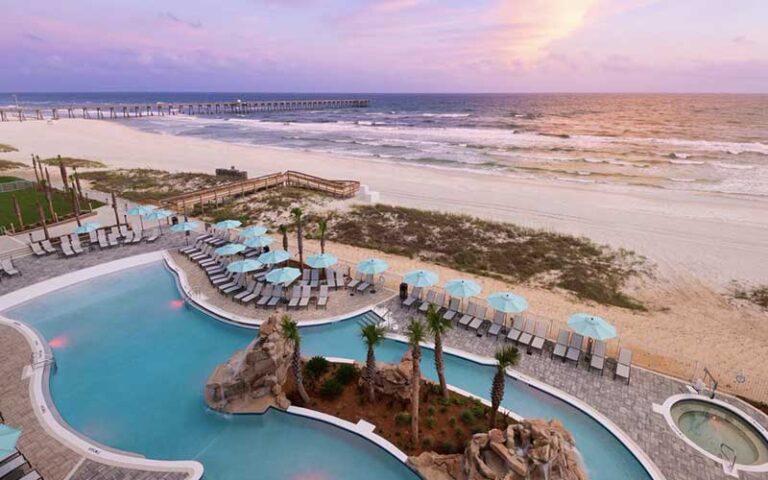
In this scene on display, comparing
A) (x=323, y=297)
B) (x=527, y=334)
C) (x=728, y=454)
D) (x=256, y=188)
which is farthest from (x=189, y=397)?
(x=256, y=188)

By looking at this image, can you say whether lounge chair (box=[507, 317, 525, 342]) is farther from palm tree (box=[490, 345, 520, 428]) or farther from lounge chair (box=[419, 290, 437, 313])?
palm tree (box=[490, 345, 520, 428])

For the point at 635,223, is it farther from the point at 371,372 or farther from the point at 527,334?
the point at 371,372

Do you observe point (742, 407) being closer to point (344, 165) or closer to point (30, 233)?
point (30, 233)

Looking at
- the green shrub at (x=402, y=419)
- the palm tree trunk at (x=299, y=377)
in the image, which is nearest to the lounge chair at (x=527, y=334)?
the green shrub at (x=402, y=419)

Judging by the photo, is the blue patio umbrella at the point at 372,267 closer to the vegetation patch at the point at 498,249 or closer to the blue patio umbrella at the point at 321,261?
the blue patio umbrella at the point at 321,261

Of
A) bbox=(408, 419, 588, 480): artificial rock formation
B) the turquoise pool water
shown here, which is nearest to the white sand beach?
the turquoise pool water

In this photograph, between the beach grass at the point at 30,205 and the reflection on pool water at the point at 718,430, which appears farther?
the beach grass at the point at 30,205
